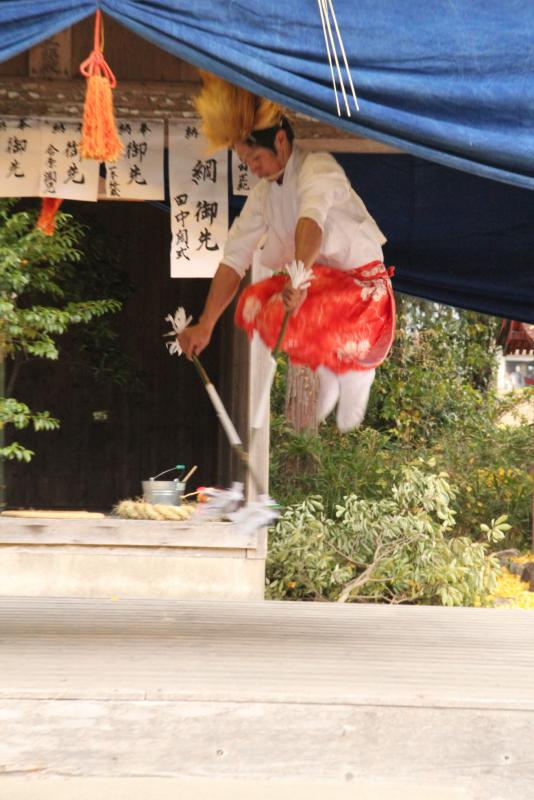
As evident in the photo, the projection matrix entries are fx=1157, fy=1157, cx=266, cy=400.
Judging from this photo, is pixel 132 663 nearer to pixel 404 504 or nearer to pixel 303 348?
pixel 303 348

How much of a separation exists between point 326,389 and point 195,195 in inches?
52.1

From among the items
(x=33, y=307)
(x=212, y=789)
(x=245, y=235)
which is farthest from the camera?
(x=33, y=307)

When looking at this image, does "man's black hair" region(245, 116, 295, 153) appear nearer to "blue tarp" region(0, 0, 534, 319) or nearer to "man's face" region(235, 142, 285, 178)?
"man's face" region(235, 142, 285, 178)

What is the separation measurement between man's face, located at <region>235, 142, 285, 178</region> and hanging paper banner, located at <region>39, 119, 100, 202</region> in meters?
1.16

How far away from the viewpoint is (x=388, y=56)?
299cm

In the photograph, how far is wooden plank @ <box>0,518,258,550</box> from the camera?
535cm

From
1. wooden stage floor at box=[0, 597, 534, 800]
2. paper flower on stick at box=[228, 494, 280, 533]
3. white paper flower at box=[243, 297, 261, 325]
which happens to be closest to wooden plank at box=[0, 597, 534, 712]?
wooden stage floor at box=[0, 597, 534, 800]

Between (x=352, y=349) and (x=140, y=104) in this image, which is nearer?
(x=352, y=349)

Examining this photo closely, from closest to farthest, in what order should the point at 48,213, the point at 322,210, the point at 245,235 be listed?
the point at 322,210, the point at 245,235, the point at 48,213

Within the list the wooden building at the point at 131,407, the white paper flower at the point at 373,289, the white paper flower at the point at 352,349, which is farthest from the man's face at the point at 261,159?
the wooden building at the point at 131,407

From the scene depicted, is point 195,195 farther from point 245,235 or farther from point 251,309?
point 251,309

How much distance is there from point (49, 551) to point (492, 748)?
2.97 metres

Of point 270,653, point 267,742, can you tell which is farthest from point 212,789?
point 270,653

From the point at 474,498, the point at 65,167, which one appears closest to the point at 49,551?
the point at 65,167
